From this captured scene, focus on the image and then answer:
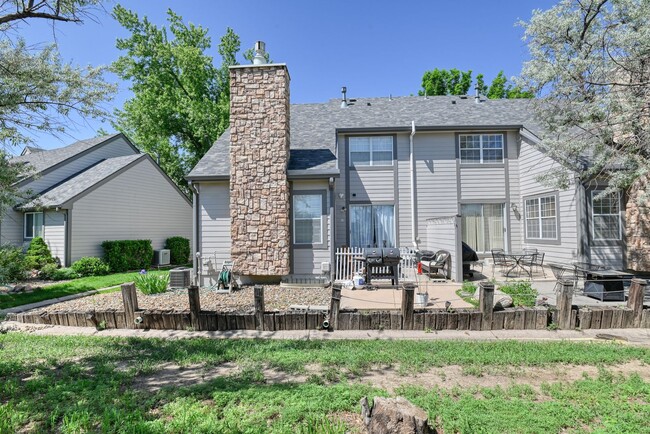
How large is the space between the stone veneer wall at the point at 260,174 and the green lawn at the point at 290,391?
467cm

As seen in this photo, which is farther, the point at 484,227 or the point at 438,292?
the point at 484,227

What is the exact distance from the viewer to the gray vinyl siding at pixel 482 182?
42.6 feet

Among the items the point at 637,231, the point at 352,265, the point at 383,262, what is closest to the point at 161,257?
the point at 352,265

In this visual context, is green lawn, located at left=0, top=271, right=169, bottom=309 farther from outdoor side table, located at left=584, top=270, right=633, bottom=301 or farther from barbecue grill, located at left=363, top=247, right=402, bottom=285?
outdoor side table, located at left=584, top=270, right=633, bottom=301

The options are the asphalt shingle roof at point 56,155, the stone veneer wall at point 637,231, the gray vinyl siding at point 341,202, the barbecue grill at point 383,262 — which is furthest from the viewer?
the asphalt shingle roof at point 56,155

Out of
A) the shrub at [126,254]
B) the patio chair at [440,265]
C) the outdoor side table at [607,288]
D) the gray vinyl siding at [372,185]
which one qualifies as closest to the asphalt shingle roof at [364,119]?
the gray vinyl siding at [372,185]

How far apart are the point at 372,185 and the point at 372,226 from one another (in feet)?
5.62

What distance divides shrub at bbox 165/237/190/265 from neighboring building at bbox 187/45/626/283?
875cm

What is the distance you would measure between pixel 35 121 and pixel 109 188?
1141 cm

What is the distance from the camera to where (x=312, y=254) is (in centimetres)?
1007

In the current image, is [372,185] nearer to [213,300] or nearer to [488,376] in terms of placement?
[213,300]

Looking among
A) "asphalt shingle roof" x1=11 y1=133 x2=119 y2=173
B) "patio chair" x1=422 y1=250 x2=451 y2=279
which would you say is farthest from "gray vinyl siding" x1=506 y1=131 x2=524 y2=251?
"asphalt shingle roof" x1=11 y1=133 x2=119 y2=173

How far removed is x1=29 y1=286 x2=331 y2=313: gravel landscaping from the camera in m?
7.48

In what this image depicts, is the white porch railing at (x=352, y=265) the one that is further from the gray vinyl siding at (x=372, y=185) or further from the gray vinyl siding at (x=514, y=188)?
the gray vinyl siding at (x=514, y=188)
